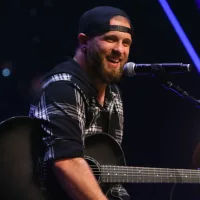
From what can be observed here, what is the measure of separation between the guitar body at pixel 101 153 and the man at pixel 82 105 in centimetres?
5

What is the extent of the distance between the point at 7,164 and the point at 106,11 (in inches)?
37.0

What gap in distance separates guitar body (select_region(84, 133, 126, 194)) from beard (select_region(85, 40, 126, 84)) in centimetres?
30

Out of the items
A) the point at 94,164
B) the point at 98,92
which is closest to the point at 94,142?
the point at 94,164

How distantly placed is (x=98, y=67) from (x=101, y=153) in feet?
1.43

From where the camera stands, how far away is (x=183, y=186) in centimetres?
419

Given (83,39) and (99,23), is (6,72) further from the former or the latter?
(99,23)

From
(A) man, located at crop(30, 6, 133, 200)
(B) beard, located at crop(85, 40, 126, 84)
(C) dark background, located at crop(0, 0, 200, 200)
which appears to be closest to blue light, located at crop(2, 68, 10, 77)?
(C) dark background, located at crop(0, 0, 200, 200)

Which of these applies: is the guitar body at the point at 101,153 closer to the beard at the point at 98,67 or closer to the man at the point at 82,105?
the man at the point at 82,105

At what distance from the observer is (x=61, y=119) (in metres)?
1.91

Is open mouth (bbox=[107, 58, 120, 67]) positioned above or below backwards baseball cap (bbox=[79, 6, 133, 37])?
below

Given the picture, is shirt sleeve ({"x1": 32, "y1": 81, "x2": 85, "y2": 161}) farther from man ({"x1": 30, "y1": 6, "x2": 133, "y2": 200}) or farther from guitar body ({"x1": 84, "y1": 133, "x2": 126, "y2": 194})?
guitar body ({"x1": 84, "y1": 133, "x2": 126, "y2": 194})

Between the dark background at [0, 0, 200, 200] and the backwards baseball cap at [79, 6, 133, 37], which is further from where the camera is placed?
the dark background at [0, 0, 200, 200]

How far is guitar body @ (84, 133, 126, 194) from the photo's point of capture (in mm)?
2109

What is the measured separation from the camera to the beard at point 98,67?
224 cm
